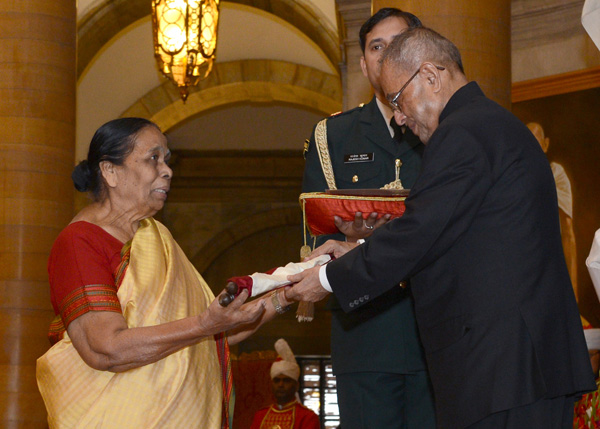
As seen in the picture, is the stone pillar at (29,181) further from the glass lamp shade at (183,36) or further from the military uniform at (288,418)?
the military uniform at (288,418)

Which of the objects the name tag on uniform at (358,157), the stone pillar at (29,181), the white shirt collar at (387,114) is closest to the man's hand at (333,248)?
the name tag on uniform at (358,157)

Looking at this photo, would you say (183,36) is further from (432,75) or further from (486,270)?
(486,270)

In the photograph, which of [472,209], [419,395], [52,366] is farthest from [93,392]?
[472,209]

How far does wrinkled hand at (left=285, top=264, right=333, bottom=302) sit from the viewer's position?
3363mm

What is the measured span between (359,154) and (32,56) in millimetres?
5089

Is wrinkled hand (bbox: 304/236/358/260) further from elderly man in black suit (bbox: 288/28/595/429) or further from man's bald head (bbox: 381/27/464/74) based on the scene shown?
man's bald head (bbox: 381/27/464/74)

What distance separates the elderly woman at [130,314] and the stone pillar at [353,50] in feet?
20.3

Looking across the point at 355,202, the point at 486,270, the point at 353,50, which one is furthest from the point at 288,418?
the point at 486,270

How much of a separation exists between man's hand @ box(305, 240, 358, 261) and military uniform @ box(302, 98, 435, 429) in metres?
0.18

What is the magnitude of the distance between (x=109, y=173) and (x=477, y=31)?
8.92ft

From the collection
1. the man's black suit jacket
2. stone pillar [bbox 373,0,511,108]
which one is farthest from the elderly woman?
stone pillar [bbox 373,0,511,108]

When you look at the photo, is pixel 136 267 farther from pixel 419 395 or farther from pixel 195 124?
pixel 195 124

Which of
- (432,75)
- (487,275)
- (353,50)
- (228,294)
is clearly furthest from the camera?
(353,50)

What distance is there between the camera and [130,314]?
3396mm
